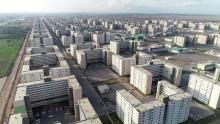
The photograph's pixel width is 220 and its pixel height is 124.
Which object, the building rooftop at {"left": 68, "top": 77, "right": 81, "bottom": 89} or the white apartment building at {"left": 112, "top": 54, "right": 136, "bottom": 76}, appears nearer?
the building rooftop at {"left": 68, "top": 77, "right": 81, "bottom": 89}

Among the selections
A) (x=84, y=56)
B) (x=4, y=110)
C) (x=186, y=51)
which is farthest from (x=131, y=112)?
(x=186, y=51)

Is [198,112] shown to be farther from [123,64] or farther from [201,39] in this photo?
[201,39]

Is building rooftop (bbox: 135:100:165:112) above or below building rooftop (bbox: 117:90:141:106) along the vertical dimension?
below

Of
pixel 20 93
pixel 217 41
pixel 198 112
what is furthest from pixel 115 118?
pixel 217 41

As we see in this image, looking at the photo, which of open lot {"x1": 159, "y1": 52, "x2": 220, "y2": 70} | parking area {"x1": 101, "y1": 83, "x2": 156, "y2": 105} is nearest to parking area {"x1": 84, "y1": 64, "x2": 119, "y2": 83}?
parking area {"x1": 101, "y1": 83, "x2": 156, "y2": 105}

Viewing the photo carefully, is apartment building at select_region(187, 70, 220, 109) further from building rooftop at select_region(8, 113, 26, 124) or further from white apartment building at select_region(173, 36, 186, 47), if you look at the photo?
white apartment building at select_region(173, 36, 186, 47)

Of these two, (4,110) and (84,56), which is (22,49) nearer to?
(84,56)

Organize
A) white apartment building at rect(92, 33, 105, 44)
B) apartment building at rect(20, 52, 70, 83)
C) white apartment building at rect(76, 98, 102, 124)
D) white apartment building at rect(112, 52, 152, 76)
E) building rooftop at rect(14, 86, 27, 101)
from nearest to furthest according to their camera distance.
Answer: white apartment building at rect(76, 98, 102, 124)
building rooftop at rect(14, 86, 27, 101)
apartment building at rect(20, 52, 70, 83)
white apartment building at rect(112, 52, 152, 76)
white apartment building at rect(92, 33, 105, 44)

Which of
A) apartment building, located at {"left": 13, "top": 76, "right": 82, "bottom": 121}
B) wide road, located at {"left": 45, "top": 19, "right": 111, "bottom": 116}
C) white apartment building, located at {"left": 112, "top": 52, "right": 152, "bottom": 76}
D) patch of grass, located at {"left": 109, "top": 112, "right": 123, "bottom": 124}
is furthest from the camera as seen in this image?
white apartment building, located at {"left": 112, "top": 52, "right": 152, "bottom": 76}
